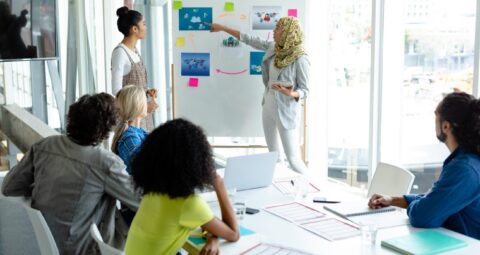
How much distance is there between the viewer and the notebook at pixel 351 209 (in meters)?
2.63

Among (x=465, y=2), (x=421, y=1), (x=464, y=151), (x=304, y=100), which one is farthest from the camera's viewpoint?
(x=304, y=100)

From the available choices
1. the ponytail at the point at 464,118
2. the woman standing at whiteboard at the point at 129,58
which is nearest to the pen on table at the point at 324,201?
the ponytail at the point at 464,118

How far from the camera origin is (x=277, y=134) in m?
5.24

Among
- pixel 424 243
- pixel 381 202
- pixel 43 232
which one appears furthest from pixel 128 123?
pixel 424 243

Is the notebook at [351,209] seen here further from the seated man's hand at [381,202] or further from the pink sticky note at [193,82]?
the pink sticky note at [193,82]

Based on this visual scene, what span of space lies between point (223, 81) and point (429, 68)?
1.87 meters

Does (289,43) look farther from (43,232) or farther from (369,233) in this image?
(43,232)

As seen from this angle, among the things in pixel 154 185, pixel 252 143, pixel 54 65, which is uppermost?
pixel 54 65

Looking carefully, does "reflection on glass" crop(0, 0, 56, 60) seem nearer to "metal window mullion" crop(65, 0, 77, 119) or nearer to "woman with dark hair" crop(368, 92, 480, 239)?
"metal window mullion" crop(65, 0, 77, 119)

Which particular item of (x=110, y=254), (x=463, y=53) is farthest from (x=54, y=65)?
(x=110, y=254)

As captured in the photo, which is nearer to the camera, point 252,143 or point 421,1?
point 421,1

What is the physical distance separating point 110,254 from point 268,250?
587mm

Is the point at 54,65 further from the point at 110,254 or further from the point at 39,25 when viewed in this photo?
the point at 110,254

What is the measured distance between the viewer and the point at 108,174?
8.37 feet
